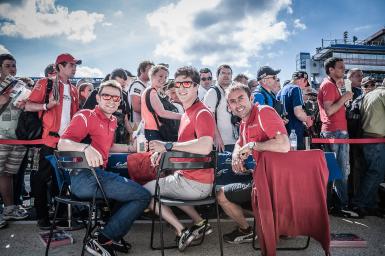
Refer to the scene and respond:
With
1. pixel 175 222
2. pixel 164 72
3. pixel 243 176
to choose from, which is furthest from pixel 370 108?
pixel 175 222

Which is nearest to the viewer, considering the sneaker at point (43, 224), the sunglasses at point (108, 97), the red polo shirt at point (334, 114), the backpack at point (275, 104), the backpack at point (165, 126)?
the sunglasses at point (108, 97)

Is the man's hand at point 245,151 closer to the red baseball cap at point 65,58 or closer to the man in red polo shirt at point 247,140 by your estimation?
the man in red polo shirt at point 247,140

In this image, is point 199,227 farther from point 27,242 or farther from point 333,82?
point 333,82

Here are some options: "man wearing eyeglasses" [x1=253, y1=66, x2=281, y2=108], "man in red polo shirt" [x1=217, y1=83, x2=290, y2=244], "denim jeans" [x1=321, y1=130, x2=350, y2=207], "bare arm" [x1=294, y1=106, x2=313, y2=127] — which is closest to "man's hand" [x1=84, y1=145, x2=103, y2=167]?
"man in red polo shirt" [x1=217, y1=83, x2=290, y2=244]

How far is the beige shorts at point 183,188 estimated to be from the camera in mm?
2785

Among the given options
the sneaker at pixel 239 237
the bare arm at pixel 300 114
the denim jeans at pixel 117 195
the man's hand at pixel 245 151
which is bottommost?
the sneaker at pixel 239 237

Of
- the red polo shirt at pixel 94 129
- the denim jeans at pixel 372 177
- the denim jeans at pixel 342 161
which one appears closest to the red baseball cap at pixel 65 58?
the red polo shirt at pixel 94 129

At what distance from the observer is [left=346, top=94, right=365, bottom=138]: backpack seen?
4531mm

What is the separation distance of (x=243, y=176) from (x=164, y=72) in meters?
1.79

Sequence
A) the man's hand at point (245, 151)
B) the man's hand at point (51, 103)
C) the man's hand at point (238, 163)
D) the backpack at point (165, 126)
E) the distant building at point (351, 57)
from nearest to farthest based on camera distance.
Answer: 1. the man's hand at point (245, 151)
2. the man's hand at point (238, 163)
3. the man's hand at point (51, 103)
4. the backpack at point (165, 126)
5. the distant building at point (351, 57)

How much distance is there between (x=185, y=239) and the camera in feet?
9.58

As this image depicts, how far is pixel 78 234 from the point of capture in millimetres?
3547

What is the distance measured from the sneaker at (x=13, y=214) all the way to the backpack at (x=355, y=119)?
196 inches

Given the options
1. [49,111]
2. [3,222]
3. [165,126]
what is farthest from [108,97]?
[3,222]
